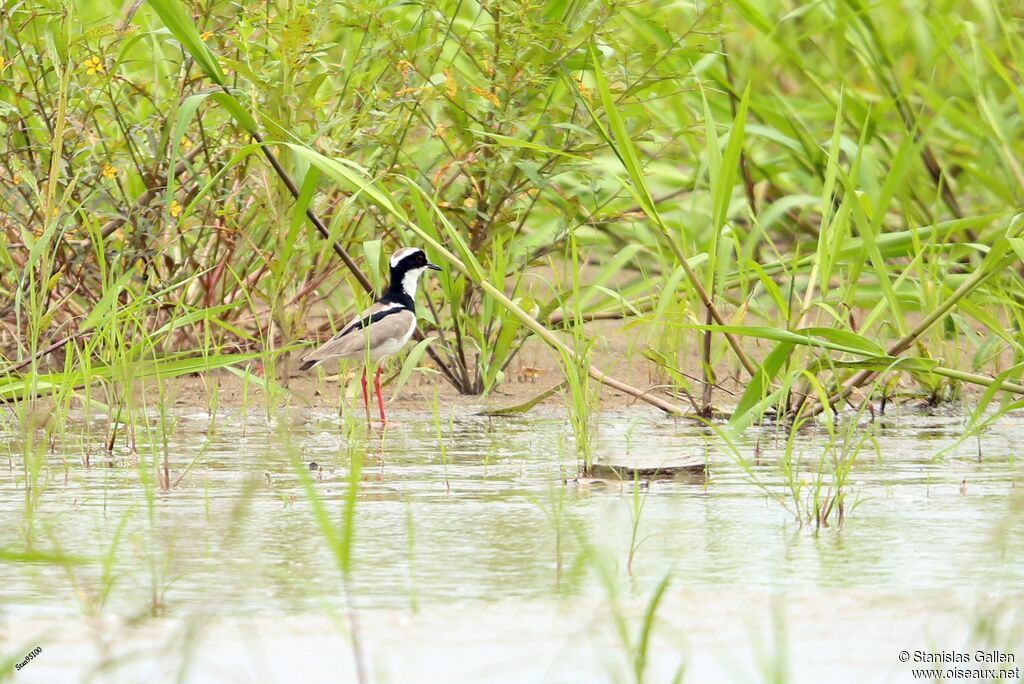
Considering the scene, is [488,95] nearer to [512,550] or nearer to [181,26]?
[181,26]

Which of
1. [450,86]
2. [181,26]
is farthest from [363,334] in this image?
[181,26]

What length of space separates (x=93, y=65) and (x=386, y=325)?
1410 mm

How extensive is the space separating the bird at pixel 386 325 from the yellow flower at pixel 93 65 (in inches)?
49.2

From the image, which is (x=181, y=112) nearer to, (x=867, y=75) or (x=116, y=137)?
(x=116, y=137)

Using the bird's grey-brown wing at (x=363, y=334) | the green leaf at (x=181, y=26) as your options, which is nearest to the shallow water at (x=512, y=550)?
the bird's grey-brown wing at (x=363, y=334)

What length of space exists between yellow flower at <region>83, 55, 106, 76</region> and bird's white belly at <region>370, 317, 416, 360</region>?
1431mm

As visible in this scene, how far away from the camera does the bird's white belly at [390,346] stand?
248 inches

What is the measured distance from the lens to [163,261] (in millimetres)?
6664

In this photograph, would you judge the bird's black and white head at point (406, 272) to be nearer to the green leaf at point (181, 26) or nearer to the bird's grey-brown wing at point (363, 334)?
the bird's grey-brown wing at point (363, 334)

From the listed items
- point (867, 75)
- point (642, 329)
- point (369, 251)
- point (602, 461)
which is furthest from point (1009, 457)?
point (867, 75)

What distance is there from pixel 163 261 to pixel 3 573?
3.31 m

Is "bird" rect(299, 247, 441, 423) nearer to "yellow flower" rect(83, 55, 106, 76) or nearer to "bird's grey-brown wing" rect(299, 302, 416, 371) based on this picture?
"bird's grey-brown wing" rect(299, 302, 416, 371)

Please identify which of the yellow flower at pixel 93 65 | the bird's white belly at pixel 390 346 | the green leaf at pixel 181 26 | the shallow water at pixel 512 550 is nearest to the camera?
the shallow water at pixel 512 550

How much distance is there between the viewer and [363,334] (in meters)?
6.19
